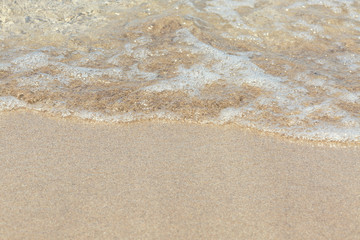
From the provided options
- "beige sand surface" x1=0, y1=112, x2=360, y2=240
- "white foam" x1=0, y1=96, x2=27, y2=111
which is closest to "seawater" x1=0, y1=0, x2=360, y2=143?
"white foam" x1=0, y1=96, x2=27, y2=111

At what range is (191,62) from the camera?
137 inches

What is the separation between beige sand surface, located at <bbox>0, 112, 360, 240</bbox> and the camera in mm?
1852

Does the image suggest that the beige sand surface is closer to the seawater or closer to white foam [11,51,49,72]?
the seawater

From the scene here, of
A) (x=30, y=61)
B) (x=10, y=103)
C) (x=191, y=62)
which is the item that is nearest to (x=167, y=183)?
(x=10, y=103)

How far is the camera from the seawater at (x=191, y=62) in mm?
2760

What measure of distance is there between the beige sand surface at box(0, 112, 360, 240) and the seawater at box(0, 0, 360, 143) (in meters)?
0.21

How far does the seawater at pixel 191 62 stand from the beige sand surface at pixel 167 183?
21 cm

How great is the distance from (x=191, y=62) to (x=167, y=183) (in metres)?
1.64

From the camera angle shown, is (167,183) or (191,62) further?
(191,62)

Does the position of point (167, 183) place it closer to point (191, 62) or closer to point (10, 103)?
point (10, 103)

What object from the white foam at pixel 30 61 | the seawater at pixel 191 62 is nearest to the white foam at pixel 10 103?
the seawater at pixel 191 62

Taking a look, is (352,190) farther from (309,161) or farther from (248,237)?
(248,237)

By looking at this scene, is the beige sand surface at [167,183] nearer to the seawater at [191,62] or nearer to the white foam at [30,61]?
the seawater at [191,62]

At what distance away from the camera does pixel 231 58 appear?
3553 millimetres
